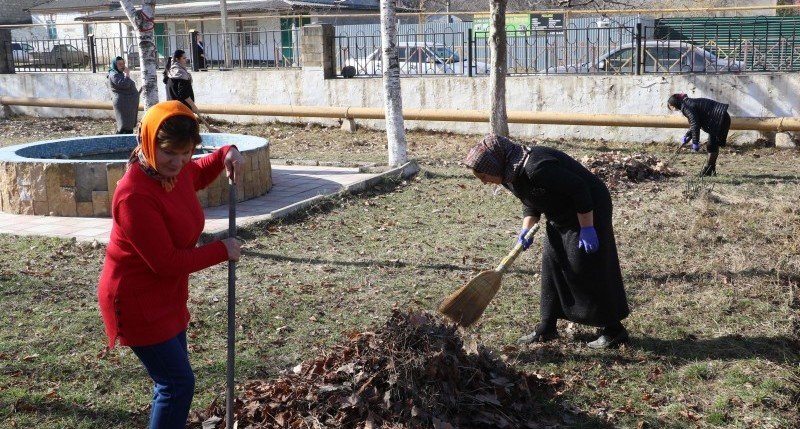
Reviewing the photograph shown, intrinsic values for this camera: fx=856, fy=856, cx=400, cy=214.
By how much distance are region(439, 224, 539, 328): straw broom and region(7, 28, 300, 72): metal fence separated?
509 inches

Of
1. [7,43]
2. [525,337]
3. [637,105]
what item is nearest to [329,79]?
[637,105]

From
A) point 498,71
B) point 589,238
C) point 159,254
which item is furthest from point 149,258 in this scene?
point 498,71

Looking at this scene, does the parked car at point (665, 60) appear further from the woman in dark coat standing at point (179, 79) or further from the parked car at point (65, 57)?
the parked car at point (65, 57)

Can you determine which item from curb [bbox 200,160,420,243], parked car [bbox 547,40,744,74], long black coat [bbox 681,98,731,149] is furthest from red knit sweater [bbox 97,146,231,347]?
parked car [bbox 547,40,744,74]

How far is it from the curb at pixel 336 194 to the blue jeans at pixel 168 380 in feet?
14.3

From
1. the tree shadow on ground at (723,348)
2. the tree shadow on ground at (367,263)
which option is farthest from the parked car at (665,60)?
the tree shadow on ground at (723,348)

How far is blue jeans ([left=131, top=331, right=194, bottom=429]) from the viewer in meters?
3.31

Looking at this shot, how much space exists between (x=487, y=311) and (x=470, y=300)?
919 mm

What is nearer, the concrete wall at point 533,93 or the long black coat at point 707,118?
the long black coat at point 707,118

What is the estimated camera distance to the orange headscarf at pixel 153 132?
3.09 metres

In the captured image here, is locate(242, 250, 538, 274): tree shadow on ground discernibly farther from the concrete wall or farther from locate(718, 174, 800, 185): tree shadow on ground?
the concrete wall

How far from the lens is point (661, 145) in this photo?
13.4 m

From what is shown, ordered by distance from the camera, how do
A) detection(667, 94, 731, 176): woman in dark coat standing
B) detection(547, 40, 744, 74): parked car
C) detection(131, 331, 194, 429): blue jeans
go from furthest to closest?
detection(547, 40, 744, 74): parked car, detection(667, 94, 731, 176): woman in dark coat standing, detection(131, 331, 194, 429): blue jeans

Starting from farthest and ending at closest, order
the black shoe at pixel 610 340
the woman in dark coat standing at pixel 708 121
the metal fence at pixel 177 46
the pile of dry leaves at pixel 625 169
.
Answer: the metal fence at pixel 177 46
the woman in dark coat standing at pixel 708 121
the pile of dry leaves at pixel 625 169
the black shoe at pixel 610 340
